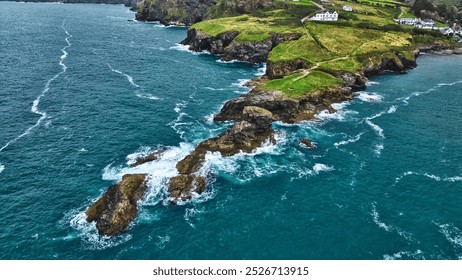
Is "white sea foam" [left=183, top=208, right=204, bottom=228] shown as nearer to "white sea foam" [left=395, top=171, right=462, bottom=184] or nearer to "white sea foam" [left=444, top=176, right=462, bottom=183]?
"white sea foam" [left=395, top=171, right=462, bottom=184]

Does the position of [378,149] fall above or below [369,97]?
below

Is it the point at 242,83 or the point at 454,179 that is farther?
the point at 242,83

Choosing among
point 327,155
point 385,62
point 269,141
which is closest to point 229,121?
point 269,141

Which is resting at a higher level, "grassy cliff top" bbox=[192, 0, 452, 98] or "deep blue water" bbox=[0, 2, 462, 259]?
"grassy cliff top" bbox=[192, 0, 452, 98]

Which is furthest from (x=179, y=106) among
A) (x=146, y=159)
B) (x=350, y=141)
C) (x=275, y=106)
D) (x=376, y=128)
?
(x=376, y=128)

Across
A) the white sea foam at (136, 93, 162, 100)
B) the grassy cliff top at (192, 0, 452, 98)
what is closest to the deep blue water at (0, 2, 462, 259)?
the white sea foam at (136, 93, 162, 100)

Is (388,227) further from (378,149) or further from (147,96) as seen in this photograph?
(147,96)
